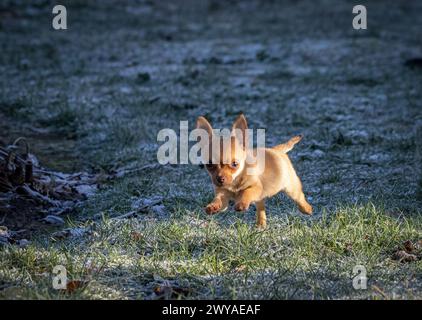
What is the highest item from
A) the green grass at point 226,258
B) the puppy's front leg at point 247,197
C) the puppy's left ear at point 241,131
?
the puppy's left ear at point 241,131

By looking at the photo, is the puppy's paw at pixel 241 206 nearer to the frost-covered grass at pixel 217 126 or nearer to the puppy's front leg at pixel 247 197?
the puppy's front leg at pixel 247 197

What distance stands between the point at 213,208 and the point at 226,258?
39 centimetres

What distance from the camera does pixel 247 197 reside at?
17.8 ft

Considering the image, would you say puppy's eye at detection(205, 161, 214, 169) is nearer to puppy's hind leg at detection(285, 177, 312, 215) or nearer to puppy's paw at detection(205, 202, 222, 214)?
puppy's paw at detection(205, 202, 222, 214)

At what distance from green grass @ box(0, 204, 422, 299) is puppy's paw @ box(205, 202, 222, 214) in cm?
30

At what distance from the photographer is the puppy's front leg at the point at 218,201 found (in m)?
5.33

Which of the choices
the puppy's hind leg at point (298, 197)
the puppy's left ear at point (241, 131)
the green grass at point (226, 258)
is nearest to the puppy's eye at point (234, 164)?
the puppy's left ear at point (241, 131)

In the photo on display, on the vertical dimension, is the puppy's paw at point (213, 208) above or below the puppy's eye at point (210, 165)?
below

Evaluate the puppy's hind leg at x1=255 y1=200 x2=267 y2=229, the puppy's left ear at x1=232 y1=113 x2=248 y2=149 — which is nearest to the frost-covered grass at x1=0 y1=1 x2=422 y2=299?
the puppy's hind leg at x1=255 y1=200 x2=267 y2=229

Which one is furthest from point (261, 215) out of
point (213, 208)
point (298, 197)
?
point (213, 208)

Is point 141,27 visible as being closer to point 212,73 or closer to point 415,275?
point 212,73

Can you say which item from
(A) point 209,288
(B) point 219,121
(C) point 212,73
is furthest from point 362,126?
(A) point 209,288

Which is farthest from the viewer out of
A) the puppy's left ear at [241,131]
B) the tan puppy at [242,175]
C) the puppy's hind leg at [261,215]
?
the puppy's hind leg at [261,215]

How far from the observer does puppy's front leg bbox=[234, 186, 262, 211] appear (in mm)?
5355
